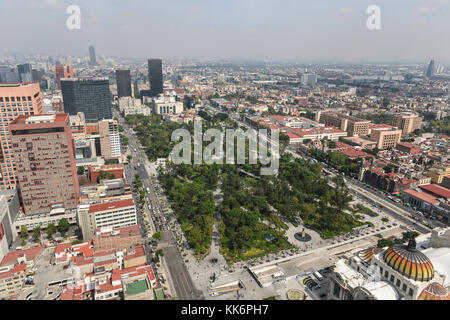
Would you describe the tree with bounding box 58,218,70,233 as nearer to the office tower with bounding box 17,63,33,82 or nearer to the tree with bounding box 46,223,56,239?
the tree with bounding box 46,223,56,239

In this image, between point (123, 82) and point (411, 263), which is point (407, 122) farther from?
point (123, 82)

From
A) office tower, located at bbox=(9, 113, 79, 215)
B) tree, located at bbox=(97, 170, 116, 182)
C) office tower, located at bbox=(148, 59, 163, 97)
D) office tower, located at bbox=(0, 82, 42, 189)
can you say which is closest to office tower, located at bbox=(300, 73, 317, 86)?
office tower, located at bbox=(148, 59, 163, 97)

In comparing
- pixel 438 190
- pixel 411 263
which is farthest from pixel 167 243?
pixel 438 190

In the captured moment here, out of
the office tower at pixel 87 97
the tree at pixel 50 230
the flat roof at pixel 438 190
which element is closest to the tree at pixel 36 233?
the tree at pixel 50 230

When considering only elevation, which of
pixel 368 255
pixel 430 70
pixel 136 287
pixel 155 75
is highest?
pixel 430 70

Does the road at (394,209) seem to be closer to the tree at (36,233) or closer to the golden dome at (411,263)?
the golden dome at (411,263)

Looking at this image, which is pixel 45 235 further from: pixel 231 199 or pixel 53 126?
pixel 231 199

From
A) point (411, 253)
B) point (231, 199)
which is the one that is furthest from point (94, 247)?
point (411, 253)

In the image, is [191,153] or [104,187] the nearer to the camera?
[104,187]
